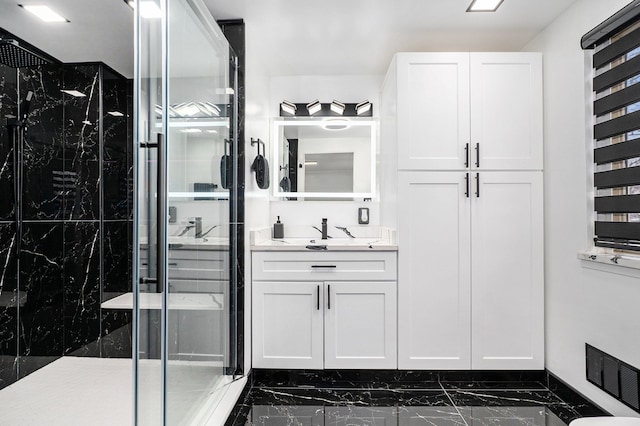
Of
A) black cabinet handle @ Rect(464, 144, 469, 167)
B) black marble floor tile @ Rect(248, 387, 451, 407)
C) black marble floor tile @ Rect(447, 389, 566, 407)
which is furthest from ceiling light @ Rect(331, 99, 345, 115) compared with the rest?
black marble floor tile @ Rect(447, 389, 566, 407)

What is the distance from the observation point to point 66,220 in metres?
2.72

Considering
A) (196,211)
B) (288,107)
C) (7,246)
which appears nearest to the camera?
(196,211)

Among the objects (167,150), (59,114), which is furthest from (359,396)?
(59,114)

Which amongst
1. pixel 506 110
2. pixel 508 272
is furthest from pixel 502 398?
pixel 506 110

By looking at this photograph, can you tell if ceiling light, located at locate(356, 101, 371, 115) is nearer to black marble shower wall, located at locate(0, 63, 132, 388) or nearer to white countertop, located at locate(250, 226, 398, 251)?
white countertop, located at locate(250, 226, 398, 251)

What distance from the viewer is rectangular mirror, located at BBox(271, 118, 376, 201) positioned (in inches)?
124

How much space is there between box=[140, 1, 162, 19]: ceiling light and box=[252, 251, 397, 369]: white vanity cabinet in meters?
1.67

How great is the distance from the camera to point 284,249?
2459 millimetres

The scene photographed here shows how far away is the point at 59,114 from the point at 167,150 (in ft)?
6.37

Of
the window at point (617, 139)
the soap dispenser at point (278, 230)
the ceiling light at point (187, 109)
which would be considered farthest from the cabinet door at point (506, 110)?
the ceiling light at point (187, 109)

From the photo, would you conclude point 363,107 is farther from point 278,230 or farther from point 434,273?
point 434,273

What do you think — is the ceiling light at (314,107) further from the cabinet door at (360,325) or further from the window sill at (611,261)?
the window sill at (611,261)

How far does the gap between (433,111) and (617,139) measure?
100cm

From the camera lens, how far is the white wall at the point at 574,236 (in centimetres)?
182
